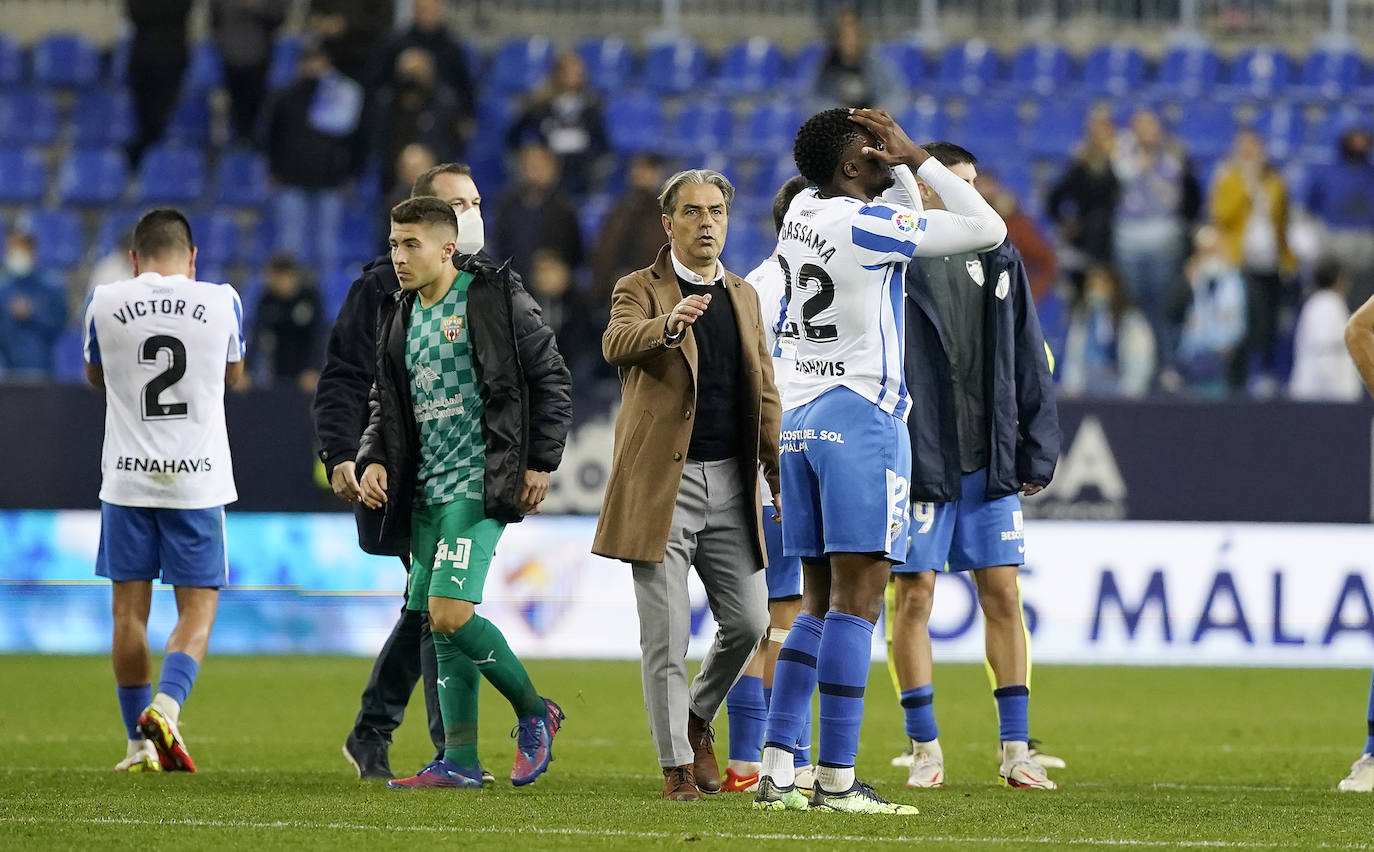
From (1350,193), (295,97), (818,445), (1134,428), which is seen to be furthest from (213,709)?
(1350,193)

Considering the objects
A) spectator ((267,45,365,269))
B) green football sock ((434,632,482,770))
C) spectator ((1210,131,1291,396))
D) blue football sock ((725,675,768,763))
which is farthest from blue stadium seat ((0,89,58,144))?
blue football sock ((725,675,768,763))

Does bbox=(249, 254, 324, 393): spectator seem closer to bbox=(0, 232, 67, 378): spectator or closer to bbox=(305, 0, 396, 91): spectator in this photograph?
bbox=(0, 232, 67, 378): spectator

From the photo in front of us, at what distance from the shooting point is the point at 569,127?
17.4 meters

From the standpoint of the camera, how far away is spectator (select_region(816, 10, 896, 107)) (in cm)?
1803

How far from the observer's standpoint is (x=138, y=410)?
835 centimetres

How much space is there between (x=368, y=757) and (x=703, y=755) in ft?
4.51

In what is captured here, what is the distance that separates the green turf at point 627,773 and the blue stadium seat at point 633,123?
7010 millimetres

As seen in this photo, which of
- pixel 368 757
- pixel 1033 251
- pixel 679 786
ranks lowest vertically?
pixel 368 757

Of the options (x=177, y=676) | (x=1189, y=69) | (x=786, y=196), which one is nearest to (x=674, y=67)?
(x=1189, y=69)

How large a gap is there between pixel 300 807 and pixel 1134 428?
28.5ft

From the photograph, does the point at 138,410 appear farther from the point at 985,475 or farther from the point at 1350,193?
the point at 1350,193

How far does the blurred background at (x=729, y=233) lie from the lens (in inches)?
541

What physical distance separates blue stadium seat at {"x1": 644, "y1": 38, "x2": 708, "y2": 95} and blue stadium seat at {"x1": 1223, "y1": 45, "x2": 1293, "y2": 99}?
5.32 meters

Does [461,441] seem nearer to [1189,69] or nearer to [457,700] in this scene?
[457,700]
